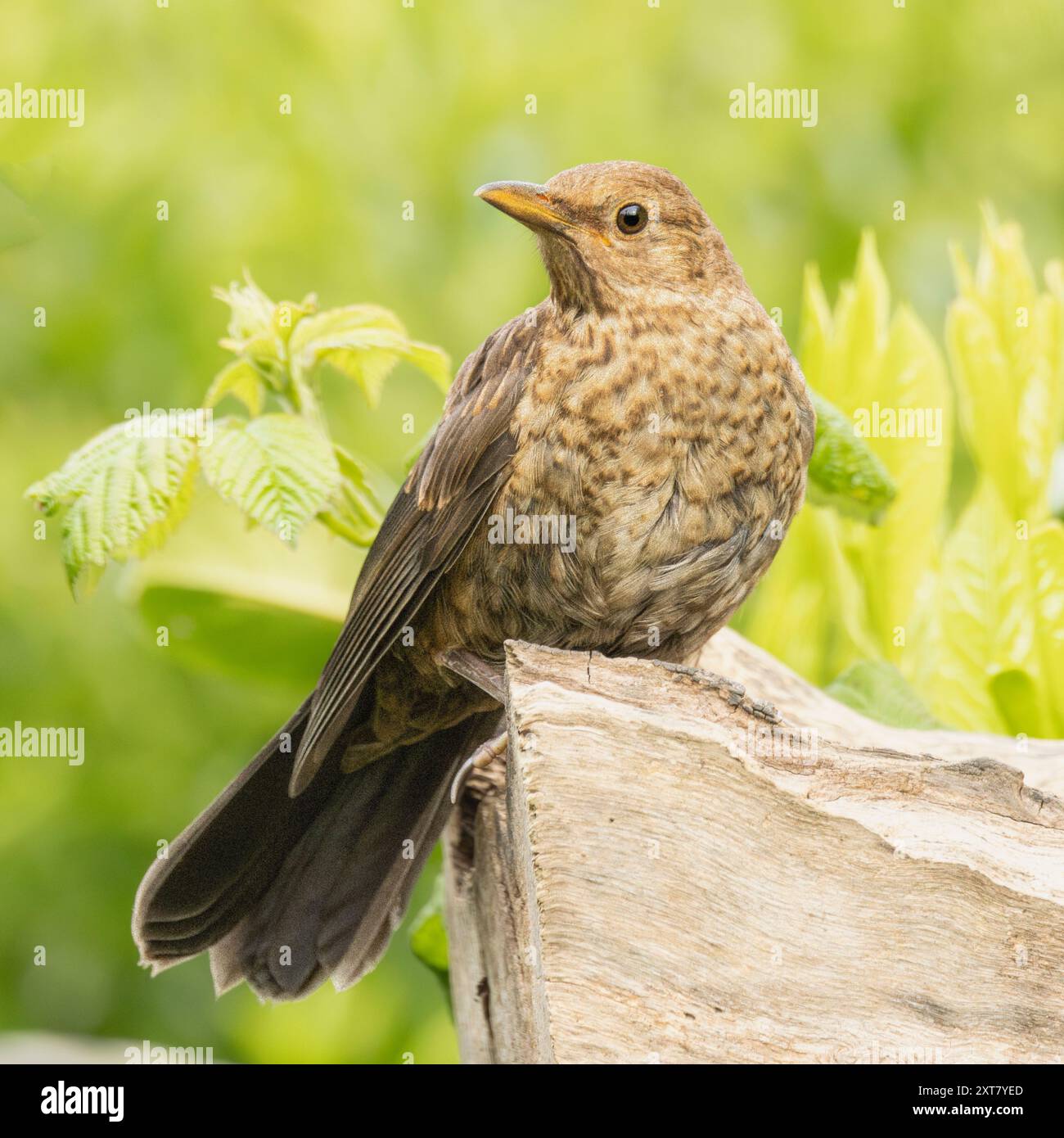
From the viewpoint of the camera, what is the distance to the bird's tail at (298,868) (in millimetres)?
2771

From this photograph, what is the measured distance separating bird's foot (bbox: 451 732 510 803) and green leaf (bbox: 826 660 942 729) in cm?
66

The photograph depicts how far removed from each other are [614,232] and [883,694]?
948 millimetres

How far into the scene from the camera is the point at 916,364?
2949 mm

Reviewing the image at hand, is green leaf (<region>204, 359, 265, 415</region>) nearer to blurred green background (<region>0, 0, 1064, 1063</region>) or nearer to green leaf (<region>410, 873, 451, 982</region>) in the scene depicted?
blurred green background (<region>0, 0, 1064, 1063</region>)

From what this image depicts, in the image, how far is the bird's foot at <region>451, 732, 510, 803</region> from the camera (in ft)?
8.77

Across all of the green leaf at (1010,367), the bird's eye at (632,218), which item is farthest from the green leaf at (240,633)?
the green leaf at (1010,367)

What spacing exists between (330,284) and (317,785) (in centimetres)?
143

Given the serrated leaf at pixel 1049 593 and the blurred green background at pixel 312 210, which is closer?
the serrated leaf at pixel 1049 593

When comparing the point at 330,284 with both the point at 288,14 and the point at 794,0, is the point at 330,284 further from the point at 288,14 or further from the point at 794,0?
the point at 794,0

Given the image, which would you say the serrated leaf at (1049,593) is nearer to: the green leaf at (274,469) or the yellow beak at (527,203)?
the yellow beak at (527,203)

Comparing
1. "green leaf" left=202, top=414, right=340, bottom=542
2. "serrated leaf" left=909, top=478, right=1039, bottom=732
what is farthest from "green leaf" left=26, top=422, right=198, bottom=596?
"serrated leaf" left=909, top=478, right=1039, bottom=732

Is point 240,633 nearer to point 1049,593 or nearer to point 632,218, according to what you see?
point 632,218

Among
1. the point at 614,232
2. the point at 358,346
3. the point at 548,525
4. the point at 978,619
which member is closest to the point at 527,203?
the point at 614,232

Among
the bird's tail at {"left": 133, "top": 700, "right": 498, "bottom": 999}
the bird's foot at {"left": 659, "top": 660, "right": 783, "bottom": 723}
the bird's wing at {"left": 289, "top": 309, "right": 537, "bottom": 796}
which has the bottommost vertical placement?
the bird's tail at {"left": 133, "top": 700, "right": 498, "bottom": 999}
